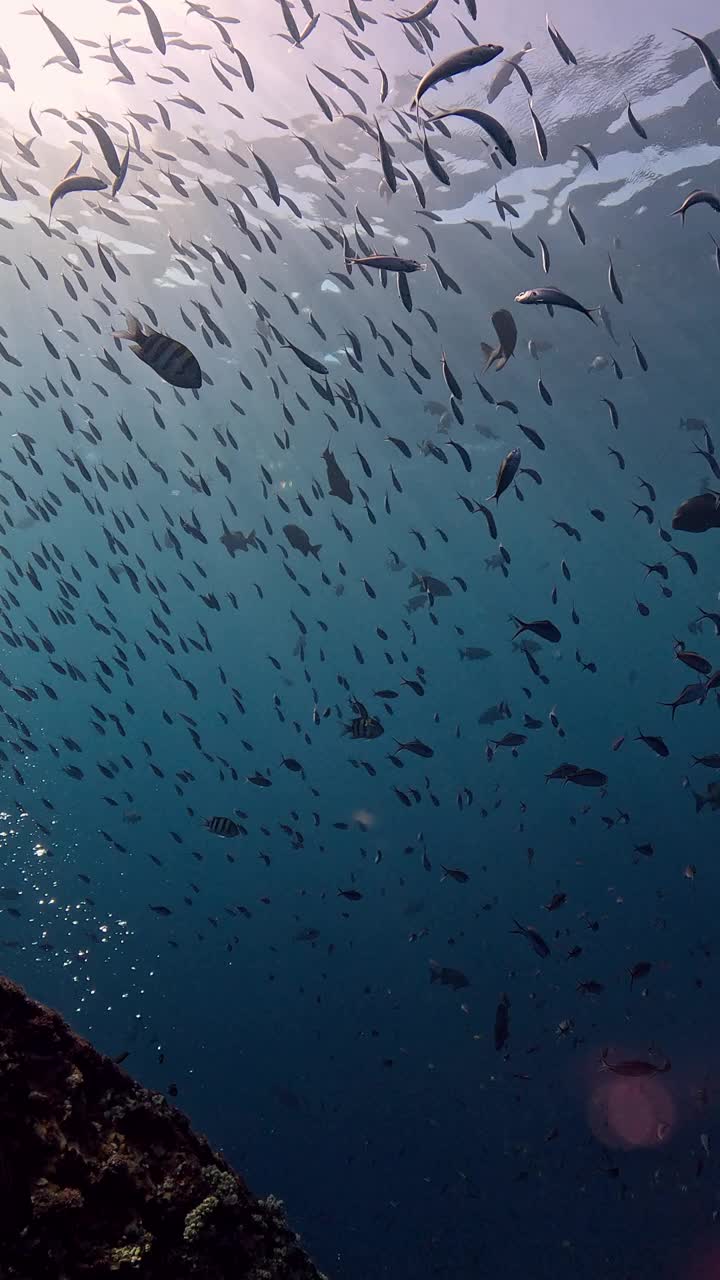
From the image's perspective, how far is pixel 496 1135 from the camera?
56.3 ft

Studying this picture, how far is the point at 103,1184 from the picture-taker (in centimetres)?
231

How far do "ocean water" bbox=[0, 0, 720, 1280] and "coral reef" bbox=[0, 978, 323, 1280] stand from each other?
215 inches

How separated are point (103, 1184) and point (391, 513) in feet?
86.6

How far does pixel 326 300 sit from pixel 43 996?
2804 centimetres

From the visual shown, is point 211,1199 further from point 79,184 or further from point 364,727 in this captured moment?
point 79,184

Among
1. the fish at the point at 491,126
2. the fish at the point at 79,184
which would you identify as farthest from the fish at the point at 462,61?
the fish at the point at 79,184

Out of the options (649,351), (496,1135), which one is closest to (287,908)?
(496,1135)

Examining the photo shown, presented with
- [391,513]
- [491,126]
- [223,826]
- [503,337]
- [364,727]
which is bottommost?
[391,513]

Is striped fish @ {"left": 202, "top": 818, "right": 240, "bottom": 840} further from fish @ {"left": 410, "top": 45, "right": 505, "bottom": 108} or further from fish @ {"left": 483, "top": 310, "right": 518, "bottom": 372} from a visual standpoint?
fish @ {"left": 410, "top": 45, "right": 505, "bottom": 108}

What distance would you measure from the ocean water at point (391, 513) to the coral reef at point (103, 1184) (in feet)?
17.9

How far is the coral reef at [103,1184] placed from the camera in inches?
83.1

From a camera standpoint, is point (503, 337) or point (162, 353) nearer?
point (162, 353)

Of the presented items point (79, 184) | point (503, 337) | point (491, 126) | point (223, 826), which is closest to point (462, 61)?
point (491, 126)

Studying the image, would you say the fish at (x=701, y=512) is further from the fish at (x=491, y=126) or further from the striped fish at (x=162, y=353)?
the striped fish at (x=162, y=353)
